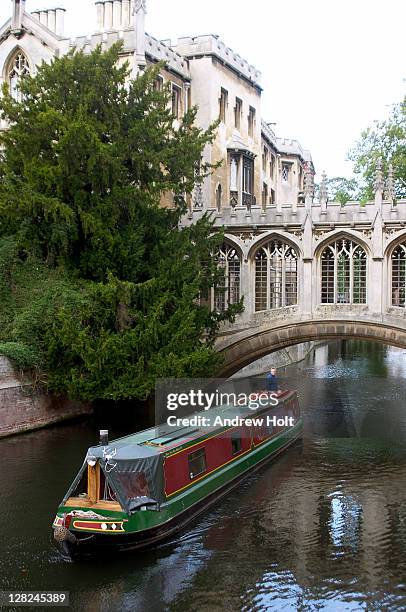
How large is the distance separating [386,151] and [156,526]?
25.5 m

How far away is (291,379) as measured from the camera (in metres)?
33.3

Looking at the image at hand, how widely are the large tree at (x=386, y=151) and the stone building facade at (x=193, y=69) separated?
490 centimetres

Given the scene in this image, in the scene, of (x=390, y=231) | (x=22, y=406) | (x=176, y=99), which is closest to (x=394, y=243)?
(x=390, y=231)

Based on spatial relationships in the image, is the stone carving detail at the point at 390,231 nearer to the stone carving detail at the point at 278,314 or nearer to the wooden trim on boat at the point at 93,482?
the stone carving detail at the point at 278,314

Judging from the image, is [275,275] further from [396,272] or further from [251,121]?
[251,121]

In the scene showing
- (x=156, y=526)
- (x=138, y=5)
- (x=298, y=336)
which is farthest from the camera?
(x=138, y=5)

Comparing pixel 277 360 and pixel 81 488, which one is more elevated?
pixel 277 360

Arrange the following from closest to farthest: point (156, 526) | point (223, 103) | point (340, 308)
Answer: point (156, 526) → point (340, 308) → point (223, 103)

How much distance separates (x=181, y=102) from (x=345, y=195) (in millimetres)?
15423

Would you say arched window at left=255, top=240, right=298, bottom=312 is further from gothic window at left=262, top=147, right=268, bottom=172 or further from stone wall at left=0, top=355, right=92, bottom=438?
gothic window at left=262, top=147, right=268, bottom=172

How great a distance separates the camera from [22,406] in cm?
1995

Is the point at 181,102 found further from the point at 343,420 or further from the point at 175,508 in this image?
→ the point at 175,508

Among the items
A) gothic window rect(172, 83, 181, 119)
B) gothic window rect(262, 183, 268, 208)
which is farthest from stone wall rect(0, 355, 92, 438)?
gothic window rect(262, 183, 268, 208)

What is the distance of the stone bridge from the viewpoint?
2130 cm
